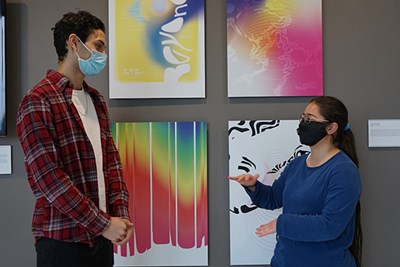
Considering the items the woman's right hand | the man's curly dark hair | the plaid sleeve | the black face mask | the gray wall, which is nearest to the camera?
the plaid sleeve

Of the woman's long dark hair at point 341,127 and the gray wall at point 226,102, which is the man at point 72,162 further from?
the woman's long dark hair at point 341,127

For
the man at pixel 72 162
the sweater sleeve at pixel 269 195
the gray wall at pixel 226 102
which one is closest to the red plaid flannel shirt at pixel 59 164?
the man at pixel 72 162

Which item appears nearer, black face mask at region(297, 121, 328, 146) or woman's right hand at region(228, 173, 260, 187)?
black face mask at region(297, 121, 328, 146)

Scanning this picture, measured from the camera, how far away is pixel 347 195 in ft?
4.84

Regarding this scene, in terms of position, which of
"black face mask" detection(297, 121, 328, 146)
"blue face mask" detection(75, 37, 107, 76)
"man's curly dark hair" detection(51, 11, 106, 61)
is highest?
"man's curly dark hair" detection(51, 11, 106, 61)

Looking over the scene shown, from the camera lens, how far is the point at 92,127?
4.91 feet

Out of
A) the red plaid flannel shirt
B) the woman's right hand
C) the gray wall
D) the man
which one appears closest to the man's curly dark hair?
the man

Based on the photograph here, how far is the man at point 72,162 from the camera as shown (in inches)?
51.6

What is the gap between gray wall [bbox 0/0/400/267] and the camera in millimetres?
1981

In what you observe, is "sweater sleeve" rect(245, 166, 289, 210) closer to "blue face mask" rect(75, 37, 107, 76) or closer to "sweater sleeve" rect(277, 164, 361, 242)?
"sweater sleeve" rect(277, 164, 361, 242)

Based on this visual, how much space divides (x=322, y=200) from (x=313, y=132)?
0.87ft

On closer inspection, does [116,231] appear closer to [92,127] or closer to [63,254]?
[63,254]

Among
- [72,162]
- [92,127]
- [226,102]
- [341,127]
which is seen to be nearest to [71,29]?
[92,127]

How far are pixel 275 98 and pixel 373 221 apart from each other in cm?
76
